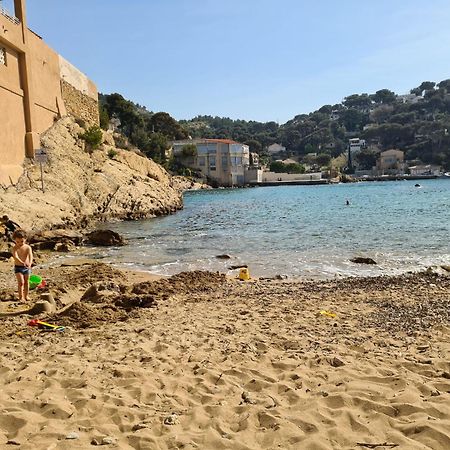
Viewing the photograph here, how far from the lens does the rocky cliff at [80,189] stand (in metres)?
22.1

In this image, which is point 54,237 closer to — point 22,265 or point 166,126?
point 22,265

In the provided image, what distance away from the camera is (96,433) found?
377cm

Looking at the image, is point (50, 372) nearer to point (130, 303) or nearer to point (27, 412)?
point (27, 412)

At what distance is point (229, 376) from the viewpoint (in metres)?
5.00

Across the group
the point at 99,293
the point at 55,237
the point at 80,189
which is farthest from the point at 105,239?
the point at 80,189

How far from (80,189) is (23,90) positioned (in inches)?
267

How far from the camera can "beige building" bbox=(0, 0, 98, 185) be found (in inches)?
947

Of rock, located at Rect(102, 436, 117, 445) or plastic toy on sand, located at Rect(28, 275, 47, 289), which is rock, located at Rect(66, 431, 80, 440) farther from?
plastic toy on sand, located at Rect(28, 275, 47, 289)

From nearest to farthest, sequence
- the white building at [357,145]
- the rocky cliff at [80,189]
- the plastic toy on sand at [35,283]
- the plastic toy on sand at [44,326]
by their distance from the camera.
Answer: the plastic toy on sand at [44,326] → the plastic toy on sand at [35,283] → the rocky cliff at [80,189] → the white building at [357,145]

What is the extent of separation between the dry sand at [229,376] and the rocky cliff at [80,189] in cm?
1497

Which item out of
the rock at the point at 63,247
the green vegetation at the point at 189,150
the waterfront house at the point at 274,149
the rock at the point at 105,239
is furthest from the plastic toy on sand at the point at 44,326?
the waterfront house at the point at 274,149

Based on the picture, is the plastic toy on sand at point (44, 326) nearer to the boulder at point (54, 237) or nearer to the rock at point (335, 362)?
the rock at point (335, 362)

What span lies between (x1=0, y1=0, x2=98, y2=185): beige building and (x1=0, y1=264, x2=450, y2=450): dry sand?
18766mm

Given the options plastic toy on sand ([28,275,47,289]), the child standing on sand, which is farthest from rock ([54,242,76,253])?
the child standing on sand
